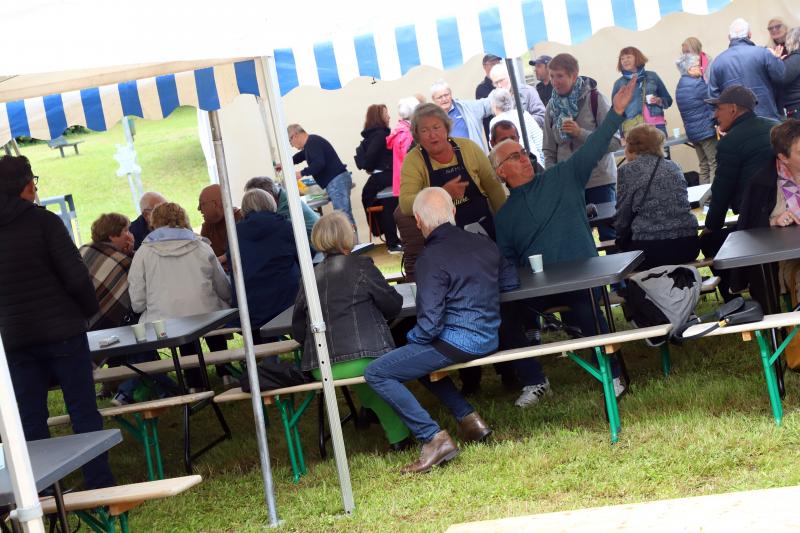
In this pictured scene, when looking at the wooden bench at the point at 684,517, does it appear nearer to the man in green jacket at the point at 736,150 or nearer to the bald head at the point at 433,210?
the bald head at the point at 433,210

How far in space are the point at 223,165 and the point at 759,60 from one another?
7044mm

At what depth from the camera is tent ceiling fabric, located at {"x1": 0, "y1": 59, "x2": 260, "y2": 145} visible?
6.43 meters

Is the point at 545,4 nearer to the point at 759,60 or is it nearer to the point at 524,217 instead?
the point at 524,217

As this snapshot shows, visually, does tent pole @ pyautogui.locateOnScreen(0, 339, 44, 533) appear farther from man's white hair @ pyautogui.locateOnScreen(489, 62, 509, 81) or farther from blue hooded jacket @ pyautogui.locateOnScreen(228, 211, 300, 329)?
man's white hair @ pyautogui.locateOnScreen(489, 62, 509, 81)

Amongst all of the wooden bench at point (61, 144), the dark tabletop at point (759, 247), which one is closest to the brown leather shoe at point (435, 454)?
the dark tabletop at point (759, 247)

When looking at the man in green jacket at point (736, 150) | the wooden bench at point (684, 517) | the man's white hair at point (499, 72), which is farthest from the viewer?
the man's white hair at point (499, 72)

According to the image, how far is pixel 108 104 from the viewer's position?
7.09 m

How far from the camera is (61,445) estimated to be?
3.83 metres

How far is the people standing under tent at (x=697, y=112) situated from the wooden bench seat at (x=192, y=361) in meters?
5.96

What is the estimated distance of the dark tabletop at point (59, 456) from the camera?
3.38m

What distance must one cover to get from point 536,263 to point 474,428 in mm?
858

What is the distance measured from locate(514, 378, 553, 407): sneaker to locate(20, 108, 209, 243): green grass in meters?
15.8

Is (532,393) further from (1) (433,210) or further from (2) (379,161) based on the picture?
(2) (379,161)

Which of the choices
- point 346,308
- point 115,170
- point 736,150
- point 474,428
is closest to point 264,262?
point 346,308
